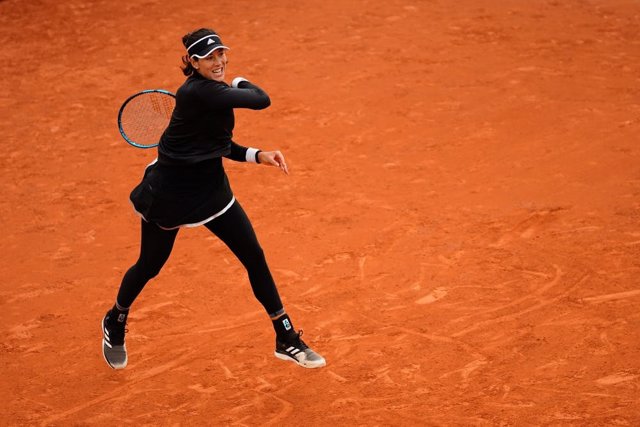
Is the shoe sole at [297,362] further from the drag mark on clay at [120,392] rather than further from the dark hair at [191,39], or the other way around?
the dark hair at [191,39]

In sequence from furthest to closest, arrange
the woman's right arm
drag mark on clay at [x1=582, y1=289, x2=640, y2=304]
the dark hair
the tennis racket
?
1. drag mark on clay at [x1=582, y1=289, x2=640, y2=304]
2. the tennis racket
3. the dark hair
4. the woman's right arm

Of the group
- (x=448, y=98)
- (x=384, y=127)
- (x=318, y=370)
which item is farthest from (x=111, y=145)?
(x=318, y=370)

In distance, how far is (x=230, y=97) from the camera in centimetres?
527

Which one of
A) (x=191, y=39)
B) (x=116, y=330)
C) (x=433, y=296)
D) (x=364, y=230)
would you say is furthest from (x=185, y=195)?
(x=364, y=230)

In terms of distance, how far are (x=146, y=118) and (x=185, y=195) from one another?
3.50 ft

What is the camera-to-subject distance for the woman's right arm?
527 centimetres

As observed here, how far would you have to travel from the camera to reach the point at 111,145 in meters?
10.4

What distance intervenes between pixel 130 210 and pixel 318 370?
3.30 m

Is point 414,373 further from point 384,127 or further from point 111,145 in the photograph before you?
point 111,145

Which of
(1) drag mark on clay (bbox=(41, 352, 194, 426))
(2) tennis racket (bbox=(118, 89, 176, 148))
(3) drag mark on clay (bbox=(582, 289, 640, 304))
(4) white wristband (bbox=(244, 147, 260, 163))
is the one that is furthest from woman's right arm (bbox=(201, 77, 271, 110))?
(3) drag mark on clay (bbox=(582, 289, 640, 304))

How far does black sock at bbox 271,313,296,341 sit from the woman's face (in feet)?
5.27

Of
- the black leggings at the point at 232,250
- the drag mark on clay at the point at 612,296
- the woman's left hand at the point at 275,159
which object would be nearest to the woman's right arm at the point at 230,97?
the woman's left hand at the point at 275,159

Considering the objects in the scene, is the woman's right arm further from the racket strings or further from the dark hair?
the racket strings

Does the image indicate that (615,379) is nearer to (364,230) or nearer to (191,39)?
(364,230)
